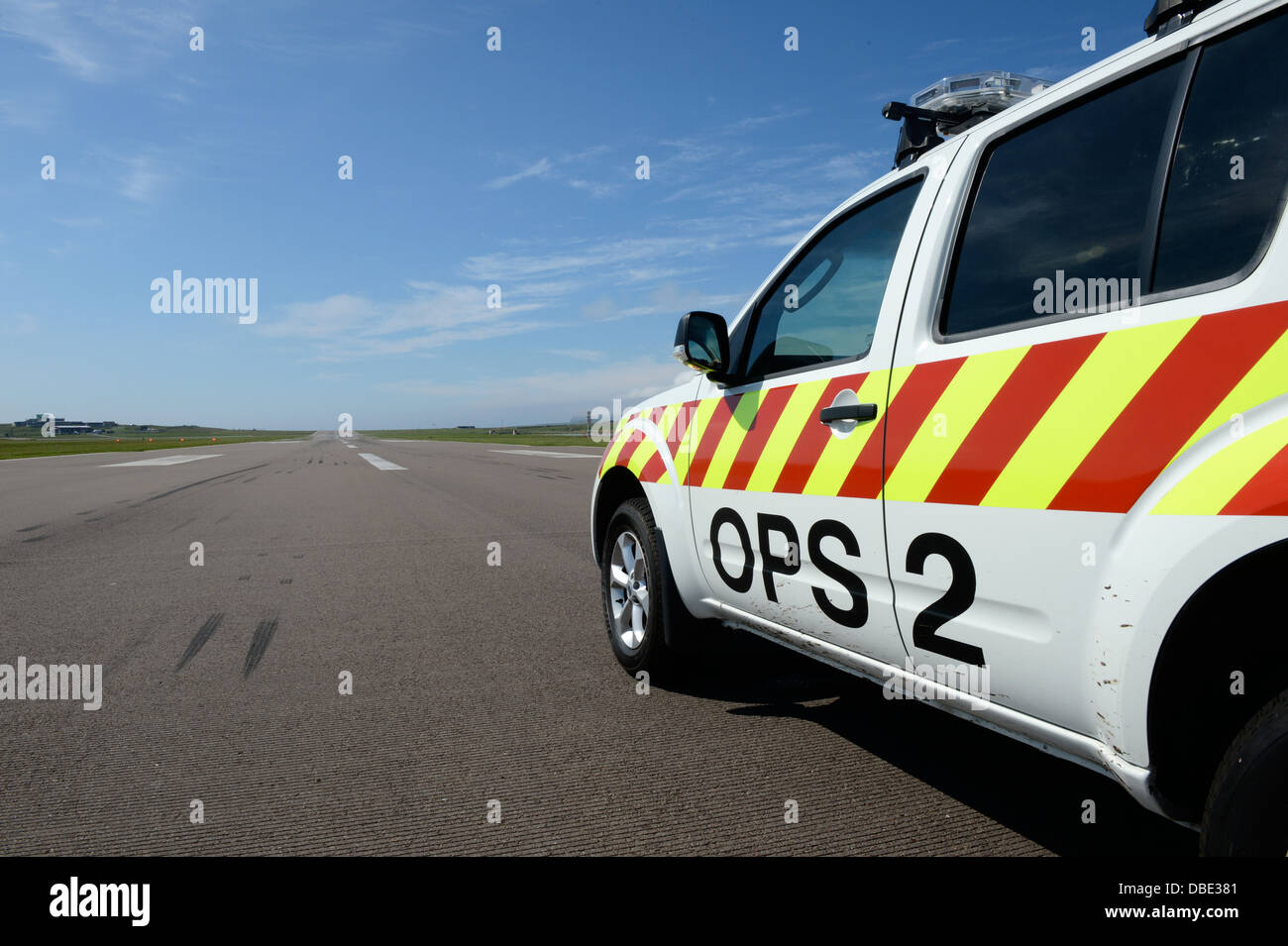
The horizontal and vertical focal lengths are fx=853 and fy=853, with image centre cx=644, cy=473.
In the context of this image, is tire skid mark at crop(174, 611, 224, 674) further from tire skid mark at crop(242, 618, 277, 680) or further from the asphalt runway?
tire skid mark at crop(242, 618, 277, 680)

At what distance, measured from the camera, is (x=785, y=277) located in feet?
11.2

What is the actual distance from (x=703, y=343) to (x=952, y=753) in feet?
6.04

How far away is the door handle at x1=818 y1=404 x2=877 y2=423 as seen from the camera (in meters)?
2.50

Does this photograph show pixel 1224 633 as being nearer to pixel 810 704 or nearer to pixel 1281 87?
pixel 1281 87

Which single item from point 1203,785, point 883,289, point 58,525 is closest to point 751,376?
point 883,289

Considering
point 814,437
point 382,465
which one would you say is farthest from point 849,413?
point 382,465

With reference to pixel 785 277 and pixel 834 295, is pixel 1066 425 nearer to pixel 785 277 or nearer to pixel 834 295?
pixel 834 295

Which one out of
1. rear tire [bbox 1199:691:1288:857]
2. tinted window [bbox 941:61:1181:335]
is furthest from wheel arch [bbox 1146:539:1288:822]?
tinted window [bbox 941:61:1181:335]

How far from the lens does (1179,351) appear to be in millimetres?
1675

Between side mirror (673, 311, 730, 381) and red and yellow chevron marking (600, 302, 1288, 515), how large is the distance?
1.60ft

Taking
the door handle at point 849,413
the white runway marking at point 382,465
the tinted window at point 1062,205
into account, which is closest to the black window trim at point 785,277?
the door handle at point 849,413

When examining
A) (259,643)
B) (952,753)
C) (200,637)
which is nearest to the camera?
(952,753)

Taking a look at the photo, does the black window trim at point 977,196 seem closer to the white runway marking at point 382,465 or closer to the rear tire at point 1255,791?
the rear tire at point 1255,791

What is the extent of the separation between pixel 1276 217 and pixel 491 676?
3.63 metres
